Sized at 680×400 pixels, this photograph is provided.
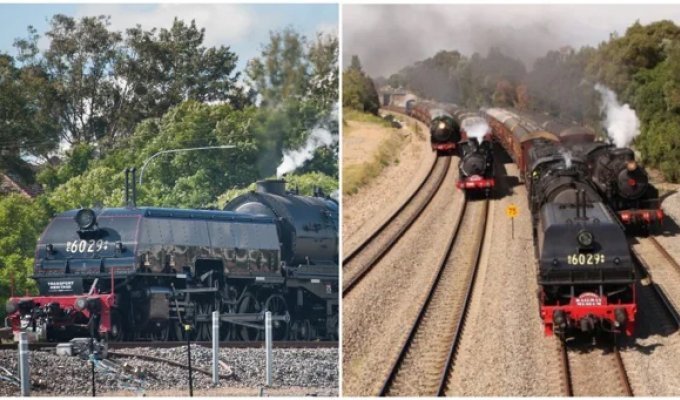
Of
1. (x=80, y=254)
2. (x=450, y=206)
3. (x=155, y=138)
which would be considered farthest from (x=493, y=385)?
(x=450, y=206)

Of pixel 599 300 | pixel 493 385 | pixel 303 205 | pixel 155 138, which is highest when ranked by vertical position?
pixel 155 138

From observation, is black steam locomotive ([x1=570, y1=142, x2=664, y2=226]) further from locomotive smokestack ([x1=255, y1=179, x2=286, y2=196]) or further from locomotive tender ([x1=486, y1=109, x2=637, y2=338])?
locomotive smokestack ([x1=255, y1=179, x2=286, y2=196])

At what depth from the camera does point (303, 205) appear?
2412 cm

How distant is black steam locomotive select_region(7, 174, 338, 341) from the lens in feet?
68.5

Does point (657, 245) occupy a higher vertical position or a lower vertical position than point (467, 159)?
lower

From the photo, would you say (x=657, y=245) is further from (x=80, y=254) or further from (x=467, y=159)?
(x=80, y=254)

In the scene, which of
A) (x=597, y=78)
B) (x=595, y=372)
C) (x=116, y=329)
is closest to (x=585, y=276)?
(x=595, y=372)

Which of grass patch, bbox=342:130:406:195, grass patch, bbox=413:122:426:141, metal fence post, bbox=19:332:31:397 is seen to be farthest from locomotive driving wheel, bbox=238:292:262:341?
grass patch, bbox=413:122:426:141

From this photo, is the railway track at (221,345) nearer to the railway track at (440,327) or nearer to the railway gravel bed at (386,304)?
the railway gravel bed at (386,304)

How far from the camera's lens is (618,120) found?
3719 centimetres

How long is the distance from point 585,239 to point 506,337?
2.24 m

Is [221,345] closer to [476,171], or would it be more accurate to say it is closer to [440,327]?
[440,327]

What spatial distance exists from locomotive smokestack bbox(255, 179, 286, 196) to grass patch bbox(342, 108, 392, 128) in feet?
15.2

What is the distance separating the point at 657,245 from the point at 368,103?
9.60m
